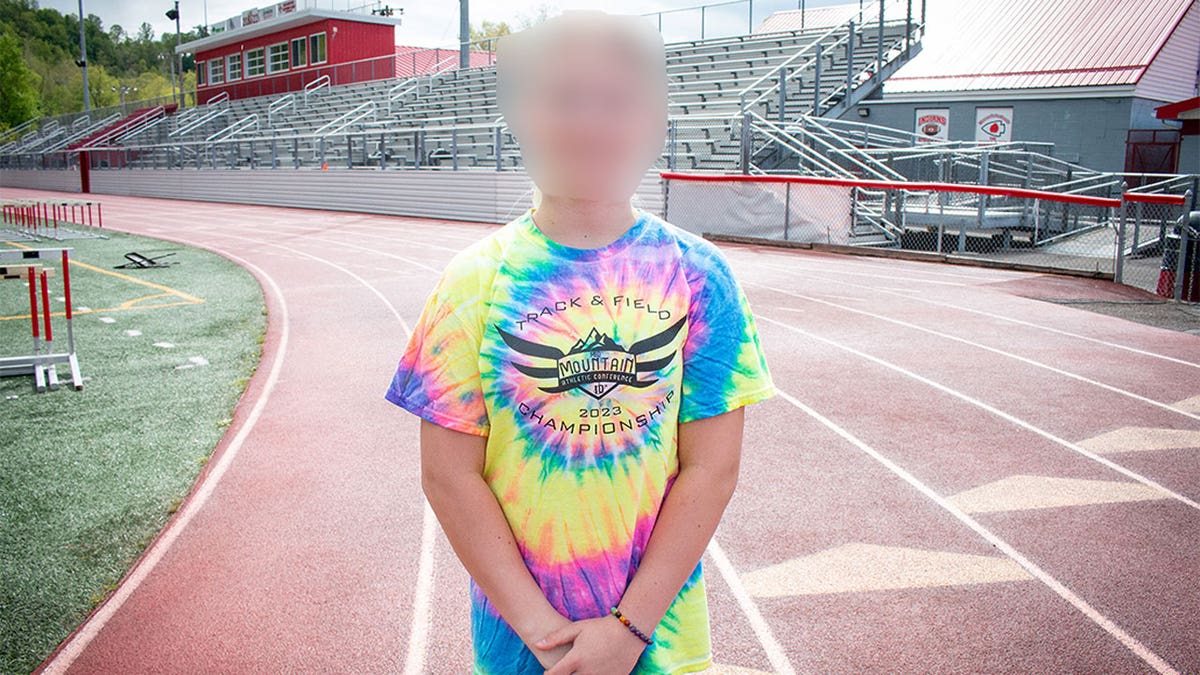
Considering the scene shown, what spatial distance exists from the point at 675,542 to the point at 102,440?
5363mm

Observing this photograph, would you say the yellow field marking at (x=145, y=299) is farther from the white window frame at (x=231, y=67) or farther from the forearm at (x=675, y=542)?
the white window frame at (x=231, y=67)

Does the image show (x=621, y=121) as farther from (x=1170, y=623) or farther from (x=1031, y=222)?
(x=1031, y=222)

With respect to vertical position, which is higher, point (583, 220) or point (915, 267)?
point (583, 220)

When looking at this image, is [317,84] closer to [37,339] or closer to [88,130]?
[88,130]

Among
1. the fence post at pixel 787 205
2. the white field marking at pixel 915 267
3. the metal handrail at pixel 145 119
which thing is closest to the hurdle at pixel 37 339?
the white field marking at pixel 915 267

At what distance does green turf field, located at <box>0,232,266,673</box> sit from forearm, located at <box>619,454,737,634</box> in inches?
112

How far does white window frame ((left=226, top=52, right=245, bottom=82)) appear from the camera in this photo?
49844 millimetres

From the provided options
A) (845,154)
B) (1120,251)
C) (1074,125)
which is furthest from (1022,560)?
(1074,125)

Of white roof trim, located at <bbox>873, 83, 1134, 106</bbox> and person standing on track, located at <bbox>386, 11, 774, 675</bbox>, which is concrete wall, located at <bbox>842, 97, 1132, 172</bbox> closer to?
white roof trim, located at <bbox>873, 83, 1134, 106</bbox>

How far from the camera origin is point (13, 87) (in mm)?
73438

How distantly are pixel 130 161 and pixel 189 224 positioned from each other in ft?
77.0

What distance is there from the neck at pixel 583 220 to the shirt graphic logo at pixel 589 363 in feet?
0.52

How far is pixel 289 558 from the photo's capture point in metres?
4.17

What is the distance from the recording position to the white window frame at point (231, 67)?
164 ft
